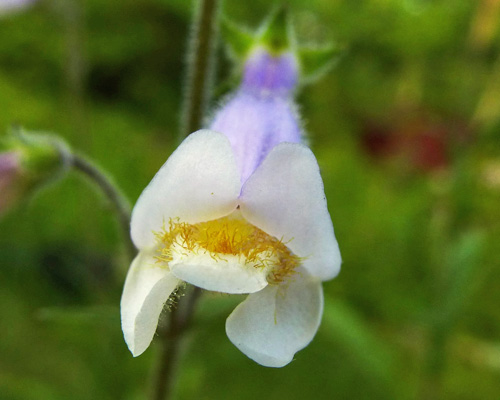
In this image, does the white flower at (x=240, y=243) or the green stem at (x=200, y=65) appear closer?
the white flower at (x=240, y=243)

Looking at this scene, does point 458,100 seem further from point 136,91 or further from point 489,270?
point 136,91

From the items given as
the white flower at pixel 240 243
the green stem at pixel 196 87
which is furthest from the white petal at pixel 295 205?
the green stem at pixel 196 87

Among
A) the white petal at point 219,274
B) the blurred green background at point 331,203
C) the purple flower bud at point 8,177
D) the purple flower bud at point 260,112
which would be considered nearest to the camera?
the white petal at point 219,274

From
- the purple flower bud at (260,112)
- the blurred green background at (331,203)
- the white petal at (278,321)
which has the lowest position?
the blurred green background at (331,203)

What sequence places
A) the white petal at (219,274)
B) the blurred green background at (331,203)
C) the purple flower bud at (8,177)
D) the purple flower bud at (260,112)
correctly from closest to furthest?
the white petal at (219,274), the purple flower bud at (260,112), the purple flower bud at (8,177), the blurred green background at (331,203)

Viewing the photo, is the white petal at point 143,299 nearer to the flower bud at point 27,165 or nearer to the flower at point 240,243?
the flower at point 240,243

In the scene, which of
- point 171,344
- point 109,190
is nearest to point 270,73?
point 109,190
